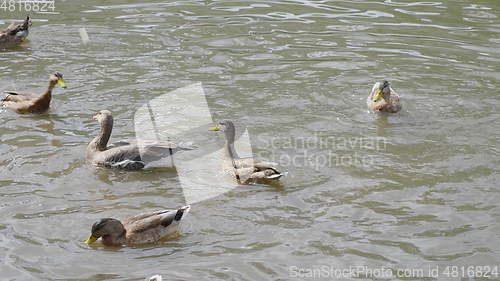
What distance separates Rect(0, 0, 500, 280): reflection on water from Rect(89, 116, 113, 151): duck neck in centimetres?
28

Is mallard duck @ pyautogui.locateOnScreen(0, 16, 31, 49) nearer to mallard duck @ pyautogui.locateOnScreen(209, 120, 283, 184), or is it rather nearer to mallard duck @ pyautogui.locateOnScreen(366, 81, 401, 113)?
mallard duck @ pyautogui.locateOnScreen(209, 120, 283, 184)

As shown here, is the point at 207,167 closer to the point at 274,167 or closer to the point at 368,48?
the point at 274,167

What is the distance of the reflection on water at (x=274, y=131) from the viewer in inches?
294

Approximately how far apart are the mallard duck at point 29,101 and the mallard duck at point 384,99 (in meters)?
4.72

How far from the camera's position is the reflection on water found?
24.5ft

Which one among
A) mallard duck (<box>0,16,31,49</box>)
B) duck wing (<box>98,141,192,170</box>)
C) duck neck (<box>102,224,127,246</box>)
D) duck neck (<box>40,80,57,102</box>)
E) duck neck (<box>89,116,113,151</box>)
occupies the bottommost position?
duck neck (<box>102,224,127,246</box>)

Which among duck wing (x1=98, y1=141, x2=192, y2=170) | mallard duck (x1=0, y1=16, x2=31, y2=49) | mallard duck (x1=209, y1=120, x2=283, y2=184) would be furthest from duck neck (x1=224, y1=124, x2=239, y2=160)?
mallard duck (x1=0, y1=16, x2=31, y2=49)

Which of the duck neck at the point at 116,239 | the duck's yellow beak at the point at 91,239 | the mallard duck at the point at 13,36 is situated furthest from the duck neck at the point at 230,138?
the mallard duck at the point at 13,36

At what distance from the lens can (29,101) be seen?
37.4 feet

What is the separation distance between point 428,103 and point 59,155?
539 cm

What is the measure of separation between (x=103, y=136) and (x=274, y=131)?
7.54ft

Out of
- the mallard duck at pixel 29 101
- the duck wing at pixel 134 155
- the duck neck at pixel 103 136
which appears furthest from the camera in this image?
the mallard duck at pixel 29 101

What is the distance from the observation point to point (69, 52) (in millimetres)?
13906

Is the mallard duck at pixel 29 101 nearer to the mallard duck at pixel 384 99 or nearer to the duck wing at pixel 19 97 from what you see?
the duck wing at pixel 19 97
